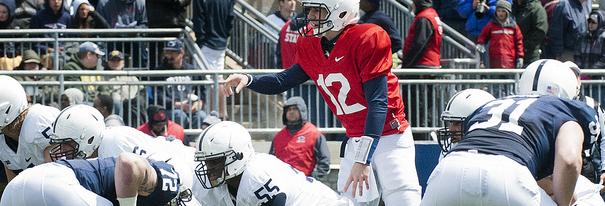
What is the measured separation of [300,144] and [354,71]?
4.36 meters

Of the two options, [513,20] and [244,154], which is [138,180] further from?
[513,20]

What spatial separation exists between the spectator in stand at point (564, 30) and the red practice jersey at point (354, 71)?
738cm

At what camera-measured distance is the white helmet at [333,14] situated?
9703mm

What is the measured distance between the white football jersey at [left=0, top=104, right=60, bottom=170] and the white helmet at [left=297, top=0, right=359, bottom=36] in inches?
78.7

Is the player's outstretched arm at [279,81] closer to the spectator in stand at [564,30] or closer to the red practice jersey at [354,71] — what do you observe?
the red practice jersey at [354,71]

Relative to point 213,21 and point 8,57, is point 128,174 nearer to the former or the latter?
point 8,57

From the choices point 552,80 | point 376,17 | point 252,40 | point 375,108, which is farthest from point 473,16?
point 552,80

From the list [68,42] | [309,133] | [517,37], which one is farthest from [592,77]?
[68,42]

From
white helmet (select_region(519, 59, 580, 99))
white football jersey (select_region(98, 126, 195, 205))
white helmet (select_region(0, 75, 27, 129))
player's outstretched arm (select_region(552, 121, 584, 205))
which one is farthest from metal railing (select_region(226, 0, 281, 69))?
player's outstretched arm (select_region(552, 121, 584, 205))

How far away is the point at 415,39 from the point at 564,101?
672 centimetres

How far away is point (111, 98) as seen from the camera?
14.1 metres

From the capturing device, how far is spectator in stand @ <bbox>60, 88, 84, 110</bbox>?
46.1 ft

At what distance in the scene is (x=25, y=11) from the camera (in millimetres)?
17141

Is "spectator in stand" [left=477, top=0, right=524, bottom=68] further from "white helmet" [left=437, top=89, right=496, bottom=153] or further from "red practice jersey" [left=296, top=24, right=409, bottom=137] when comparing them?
"red practice jersey" [left=296, top=24, right=409, bottom=137]
